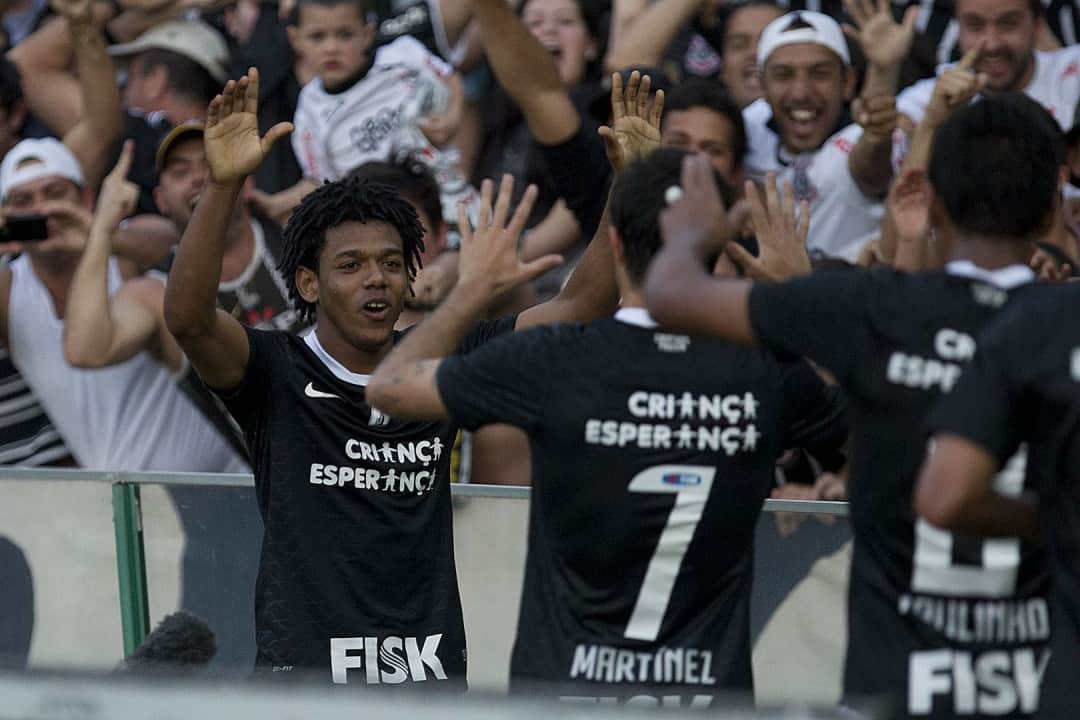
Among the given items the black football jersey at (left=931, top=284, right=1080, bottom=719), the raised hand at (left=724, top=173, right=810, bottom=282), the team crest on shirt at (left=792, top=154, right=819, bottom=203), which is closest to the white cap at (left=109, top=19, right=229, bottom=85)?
the team crest on shirt at (left=792, top=154, right=819, bottom=203)

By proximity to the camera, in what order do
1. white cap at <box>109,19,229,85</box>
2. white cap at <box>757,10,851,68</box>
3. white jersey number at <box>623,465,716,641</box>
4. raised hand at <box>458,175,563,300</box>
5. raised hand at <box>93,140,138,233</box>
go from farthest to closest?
white cap at <box>109,19,229,85</box>, white cap at <box>757,10,851,68</box>, raised hand at <box>93,140,138,233</box>, raised hand at <box>458,175,563,300</box>, white jersey number at <box>623,465,716,641</box>

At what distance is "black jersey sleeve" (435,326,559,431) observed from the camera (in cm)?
371

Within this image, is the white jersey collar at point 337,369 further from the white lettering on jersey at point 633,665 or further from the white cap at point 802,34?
the white cap at point 802,34

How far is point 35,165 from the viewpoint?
7.76 meters

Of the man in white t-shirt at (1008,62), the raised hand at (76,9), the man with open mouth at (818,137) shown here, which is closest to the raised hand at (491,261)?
the man with open mouth at (818,137)

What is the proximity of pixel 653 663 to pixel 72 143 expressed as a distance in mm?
5709

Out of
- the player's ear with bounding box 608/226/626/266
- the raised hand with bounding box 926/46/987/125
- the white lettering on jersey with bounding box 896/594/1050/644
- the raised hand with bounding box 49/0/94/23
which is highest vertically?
the raised hand with bounding box 49/0/94/23

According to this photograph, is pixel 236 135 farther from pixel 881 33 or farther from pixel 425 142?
pixel 425 142

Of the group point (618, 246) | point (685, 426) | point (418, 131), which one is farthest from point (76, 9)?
point (685, 426)

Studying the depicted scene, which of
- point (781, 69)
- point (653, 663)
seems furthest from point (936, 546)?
point (781, 69)

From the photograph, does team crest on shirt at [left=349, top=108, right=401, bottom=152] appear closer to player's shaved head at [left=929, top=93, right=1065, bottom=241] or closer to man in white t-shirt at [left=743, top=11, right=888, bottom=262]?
man in white t-shirt at [left=743, top=11, right=888, bottom=262]

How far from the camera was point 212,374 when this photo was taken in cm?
462

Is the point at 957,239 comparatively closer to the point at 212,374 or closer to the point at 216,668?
the point at 212,374

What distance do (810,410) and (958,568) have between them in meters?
0.69
